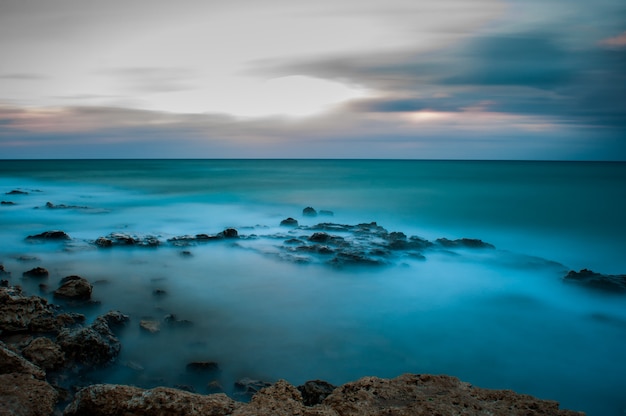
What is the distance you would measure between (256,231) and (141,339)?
383 inches

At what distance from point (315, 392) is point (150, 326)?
3.58 m

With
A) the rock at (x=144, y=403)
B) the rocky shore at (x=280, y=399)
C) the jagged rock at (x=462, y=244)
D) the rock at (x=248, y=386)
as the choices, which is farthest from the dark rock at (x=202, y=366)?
the jagged rock at (x=462, y=244)

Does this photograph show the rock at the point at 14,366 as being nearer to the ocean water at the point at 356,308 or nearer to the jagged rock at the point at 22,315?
the ocean water at the point at 356,308

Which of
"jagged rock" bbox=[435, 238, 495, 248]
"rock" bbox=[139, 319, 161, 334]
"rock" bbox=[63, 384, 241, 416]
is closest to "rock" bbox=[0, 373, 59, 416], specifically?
"rock" bbox=[63, 384, 241, 416]

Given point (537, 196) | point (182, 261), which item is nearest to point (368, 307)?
point (182, 261)

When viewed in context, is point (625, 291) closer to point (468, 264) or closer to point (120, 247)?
point (468, 264)

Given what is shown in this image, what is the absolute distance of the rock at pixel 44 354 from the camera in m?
4.83

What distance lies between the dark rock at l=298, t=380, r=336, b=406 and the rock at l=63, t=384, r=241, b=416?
3.55 ft

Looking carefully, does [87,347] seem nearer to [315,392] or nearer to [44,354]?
[44,354]

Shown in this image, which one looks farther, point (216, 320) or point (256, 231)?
point (256, 231)

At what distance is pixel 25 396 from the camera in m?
3.65

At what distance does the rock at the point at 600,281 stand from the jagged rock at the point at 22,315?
35.2 feet

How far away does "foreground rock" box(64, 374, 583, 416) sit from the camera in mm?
3045

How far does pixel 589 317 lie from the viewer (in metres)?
8.27
